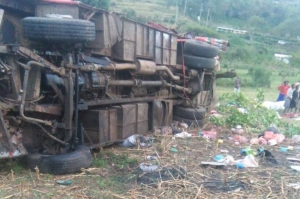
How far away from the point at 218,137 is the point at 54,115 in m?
4.49

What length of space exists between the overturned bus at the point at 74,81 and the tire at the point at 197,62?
65cm

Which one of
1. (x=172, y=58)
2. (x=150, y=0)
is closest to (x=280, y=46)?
(x=150, y=0)

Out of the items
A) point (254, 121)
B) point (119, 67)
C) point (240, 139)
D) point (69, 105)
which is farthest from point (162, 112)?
point (69, 105)

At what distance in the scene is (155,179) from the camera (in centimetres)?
584

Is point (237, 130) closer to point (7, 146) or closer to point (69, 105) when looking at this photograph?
point (69, 105)

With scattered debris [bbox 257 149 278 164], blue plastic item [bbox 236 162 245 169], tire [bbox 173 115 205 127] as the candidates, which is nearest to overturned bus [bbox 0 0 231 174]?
tire [bbox 173 115 205 127]

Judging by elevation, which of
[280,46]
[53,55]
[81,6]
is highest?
[81,6]

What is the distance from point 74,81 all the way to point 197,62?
16.5 feet

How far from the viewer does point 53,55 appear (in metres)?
6.62

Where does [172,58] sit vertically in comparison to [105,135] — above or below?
above

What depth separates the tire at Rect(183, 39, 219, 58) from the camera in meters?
10.6

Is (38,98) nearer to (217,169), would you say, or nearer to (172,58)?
(217,169)

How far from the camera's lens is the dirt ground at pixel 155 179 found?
5234 mm

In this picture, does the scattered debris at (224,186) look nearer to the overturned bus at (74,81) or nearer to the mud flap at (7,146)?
the overturned bus at (74,81)
